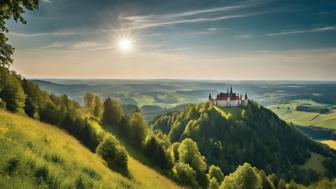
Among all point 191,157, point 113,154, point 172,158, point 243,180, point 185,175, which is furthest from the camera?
point 172,158

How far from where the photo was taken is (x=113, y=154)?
48219 mm

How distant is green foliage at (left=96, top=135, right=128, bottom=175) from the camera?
146ft

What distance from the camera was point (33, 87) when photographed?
66438 mm

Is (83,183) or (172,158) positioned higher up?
(83,183)

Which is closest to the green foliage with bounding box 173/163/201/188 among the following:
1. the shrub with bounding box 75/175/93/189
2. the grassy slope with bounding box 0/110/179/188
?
the grassy slope with bounding box 0/110/179/188

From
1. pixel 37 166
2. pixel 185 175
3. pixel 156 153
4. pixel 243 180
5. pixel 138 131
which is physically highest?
pixel 37 166

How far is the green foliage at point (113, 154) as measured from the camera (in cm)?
4453

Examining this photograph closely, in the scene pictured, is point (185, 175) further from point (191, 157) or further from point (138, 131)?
point (138, 131)

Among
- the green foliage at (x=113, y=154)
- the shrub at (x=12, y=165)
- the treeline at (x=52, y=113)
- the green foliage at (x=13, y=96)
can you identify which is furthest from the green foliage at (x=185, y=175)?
the shrub at (x=12, y=165)

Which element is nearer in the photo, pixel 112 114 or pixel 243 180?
pixel 243 180

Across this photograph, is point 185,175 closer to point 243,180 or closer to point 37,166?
point 243,180

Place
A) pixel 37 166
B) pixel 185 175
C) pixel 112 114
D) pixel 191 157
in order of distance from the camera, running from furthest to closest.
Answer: pixel 112 114, pixel 191 157, pixel 185 175, pixel 37 166

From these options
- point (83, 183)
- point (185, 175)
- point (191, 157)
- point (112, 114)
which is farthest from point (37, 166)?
point (112, 114)

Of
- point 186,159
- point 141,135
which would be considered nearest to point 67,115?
point 141,135
